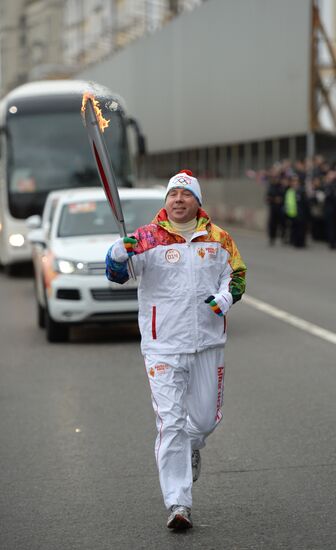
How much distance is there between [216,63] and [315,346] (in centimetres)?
3551

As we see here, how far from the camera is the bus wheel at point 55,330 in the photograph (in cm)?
1371

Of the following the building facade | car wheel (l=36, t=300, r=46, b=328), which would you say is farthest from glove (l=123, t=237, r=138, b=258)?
the building facade

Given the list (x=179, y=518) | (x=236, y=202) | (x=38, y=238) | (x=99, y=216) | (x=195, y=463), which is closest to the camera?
(x=179, y=518)

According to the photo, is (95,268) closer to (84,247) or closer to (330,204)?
(84,247)

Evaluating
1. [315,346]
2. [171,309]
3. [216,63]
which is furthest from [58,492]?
[216,63]

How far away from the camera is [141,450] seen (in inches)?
313

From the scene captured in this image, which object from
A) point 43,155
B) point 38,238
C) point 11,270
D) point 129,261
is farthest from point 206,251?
point 11,270

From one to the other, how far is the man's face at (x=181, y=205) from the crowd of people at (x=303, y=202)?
2340 cm

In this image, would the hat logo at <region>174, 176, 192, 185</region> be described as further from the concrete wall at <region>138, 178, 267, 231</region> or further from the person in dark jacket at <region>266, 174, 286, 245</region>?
the concrete wall at <region>138, 178, 267, 231</region>

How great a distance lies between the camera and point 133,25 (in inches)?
2490

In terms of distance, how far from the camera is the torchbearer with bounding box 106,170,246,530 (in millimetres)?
6172

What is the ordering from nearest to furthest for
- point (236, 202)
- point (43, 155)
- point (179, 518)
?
point (179, 518) → point (43, 155) → point (236, 202)

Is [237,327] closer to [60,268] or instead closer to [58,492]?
[60,268]

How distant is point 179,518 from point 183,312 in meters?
0.94
